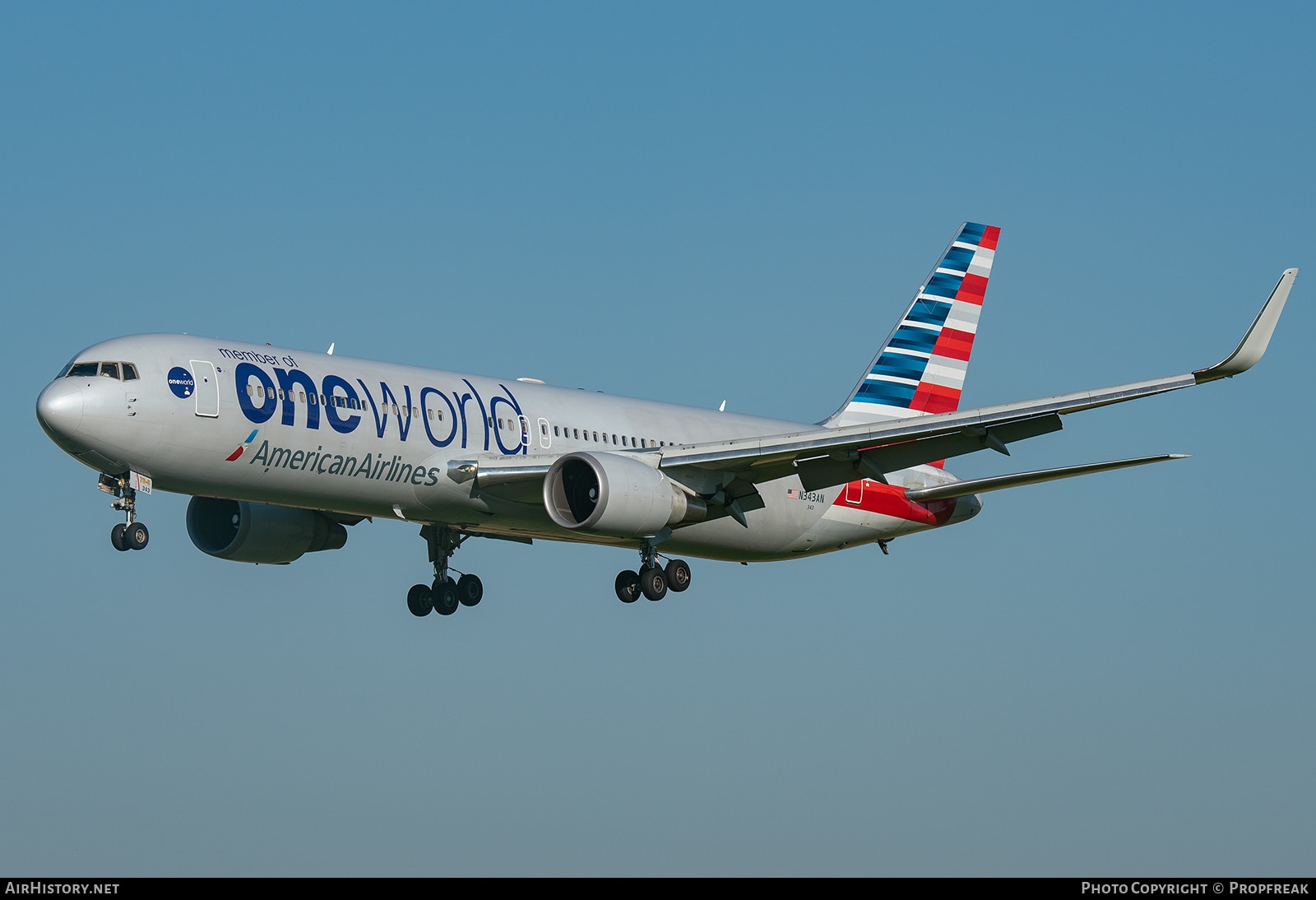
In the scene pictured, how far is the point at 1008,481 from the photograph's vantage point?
3894cm

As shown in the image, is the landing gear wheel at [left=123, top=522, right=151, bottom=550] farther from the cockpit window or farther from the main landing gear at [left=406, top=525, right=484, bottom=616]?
the main landing gear at [left=406, top=525, right=484, bottom=616]

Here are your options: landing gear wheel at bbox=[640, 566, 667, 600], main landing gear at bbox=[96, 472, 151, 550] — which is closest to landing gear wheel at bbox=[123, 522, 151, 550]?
main landing gear at bbox=[96, 472, 151, 550]

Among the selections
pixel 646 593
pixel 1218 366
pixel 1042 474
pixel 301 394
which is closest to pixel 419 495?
pixel 301 394

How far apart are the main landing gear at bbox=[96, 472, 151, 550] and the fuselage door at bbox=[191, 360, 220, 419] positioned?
2023mm

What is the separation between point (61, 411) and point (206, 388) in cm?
275

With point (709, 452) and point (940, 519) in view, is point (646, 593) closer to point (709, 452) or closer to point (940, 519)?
point (709, 452)

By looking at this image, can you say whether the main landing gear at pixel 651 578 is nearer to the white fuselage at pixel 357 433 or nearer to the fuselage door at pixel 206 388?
the white fuselage at pixel 357 433

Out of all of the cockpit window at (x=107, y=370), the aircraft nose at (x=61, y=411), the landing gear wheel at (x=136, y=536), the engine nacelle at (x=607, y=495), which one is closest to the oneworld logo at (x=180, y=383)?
the cockpit window at (x=107, y=370)

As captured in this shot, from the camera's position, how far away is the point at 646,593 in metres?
38.2

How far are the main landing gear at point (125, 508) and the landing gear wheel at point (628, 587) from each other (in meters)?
11.1

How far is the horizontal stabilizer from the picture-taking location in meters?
34.3

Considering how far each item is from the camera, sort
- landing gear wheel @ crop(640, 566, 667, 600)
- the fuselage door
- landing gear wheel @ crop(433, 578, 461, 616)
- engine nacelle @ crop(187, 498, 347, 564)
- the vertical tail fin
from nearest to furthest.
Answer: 1. the fuselage door
2. landing gear wheel @ crop(640, 566, 667, 600)
3. engine nacelle @ crop(187, 498, 347, 564)
4. landing gear wheel @ crop(433, 578, 461, 616)
5. the vertical tail fin

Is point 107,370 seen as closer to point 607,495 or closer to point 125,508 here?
point 125,508
